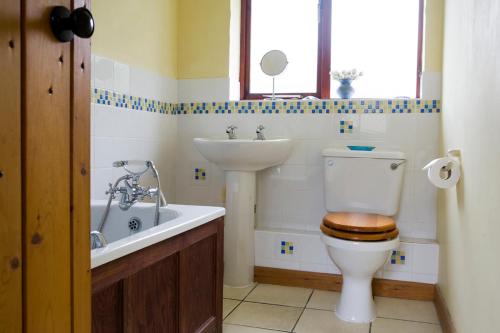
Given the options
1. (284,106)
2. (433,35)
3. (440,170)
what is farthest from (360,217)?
(433,35)

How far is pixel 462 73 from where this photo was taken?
1.95m

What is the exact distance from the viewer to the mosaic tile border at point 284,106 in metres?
2.66

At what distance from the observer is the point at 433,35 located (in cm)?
270

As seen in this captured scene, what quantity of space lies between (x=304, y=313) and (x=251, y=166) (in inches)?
33.9

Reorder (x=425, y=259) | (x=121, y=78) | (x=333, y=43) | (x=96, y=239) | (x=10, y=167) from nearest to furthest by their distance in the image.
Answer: (x=10, y=167) → (x=96, y=239) → (x=121, y=78) → (x=425, y=259) → (x=333, y=43)

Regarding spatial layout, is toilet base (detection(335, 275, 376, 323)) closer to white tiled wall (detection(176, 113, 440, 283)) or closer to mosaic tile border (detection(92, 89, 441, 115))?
white tiled wall (detection(176, 113, 440, 283))

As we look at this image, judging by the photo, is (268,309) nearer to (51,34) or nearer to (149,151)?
(149,151)

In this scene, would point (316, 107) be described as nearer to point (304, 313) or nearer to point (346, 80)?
point (346, 80)

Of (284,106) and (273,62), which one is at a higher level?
(273,62)

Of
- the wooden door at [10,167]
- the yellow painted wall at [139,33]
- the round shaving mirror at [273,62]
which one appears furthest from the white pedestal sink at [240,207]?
the wooden door at [10,167]

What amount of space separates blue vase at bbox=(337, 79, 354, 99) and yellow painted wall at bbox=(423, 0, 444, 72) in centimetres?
45

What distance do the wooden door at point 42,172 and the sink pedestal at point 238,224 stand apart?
1761 mm

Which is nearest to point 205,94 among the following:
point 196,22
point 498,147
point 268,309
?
point 196,22

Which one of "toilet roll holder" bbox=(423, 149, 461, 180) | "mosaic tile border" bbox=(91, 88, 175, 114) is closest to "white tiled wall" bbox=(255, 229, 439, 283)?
"toilet roll holder" bbox=(423, 149, 461, 180)
